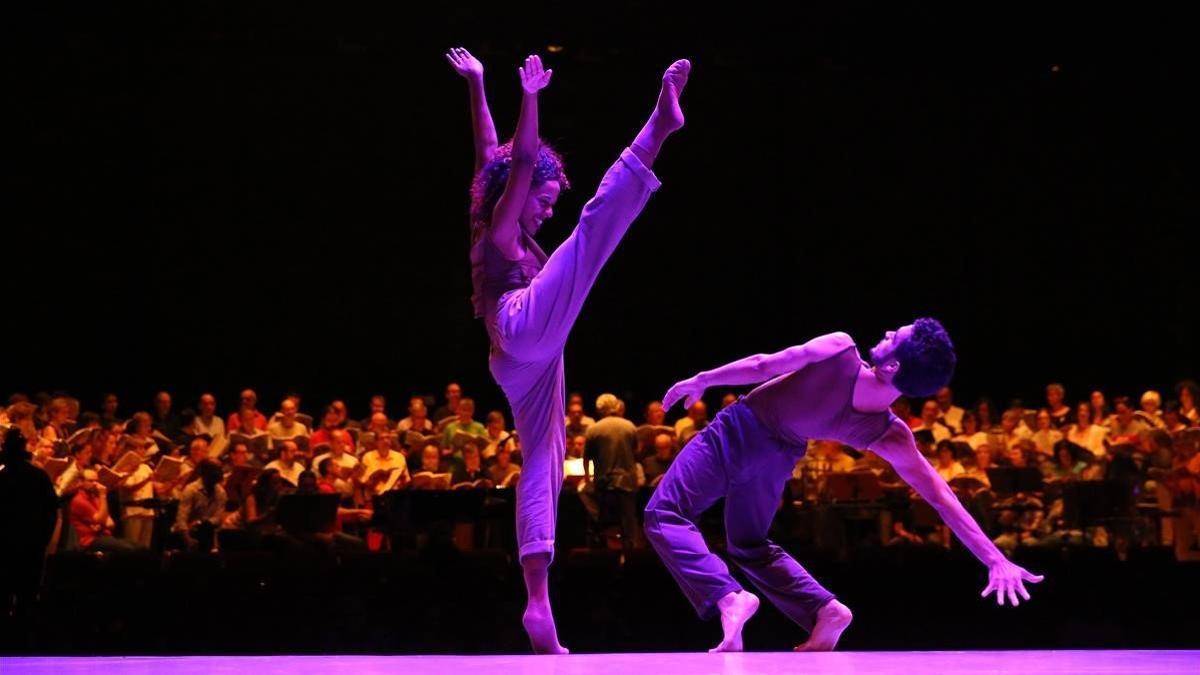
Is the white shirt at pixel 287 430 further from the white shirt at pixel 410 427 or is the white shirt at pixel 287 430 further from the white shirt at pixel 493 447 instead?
the white shirt at pixel 493 447

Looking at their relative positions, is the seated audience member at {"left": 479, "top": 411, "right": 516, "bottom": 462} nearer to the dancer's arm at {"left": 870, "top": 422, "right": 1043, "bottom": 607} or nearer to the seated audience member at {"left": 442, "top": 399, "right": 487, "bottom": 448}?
the seated audience member at {"left": 442, "top": 399, "right": 487, "bottom": 448}

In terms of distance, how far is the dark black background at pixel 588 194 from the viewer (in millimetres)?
13227

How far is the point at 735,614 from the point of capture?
3.81m

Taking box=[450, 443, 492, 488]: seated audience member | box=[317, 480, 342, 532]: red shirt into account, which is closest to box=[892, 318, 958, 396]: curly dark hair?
box=[317, 480, 342, 532]: red shirt

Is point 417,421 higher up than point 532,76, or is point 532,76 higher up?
point 532,76

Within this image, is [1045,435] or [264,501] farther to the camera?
[1045,435]

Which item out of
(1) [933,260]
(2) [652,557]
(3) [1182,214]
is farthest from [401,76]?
(3) [1182,214]

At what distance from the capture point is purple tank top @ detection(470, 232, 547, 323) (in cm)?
385

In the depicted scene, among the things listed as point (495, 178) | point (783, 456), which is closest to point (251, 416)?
point (495, 178)

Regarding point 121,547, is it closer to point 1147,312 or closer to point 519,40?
point 519,40

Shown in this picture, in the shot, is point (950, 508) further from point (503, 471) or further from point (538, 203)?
point (503, 471)

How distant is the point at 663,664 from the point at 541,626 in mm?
659

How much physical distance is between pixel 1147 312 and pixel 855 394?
1097 cm

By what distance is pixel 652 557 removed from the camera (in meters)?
8.47
